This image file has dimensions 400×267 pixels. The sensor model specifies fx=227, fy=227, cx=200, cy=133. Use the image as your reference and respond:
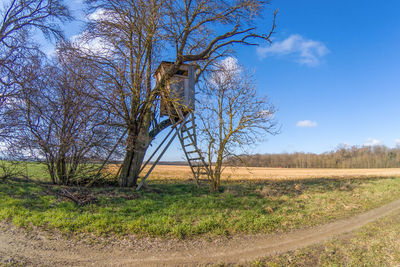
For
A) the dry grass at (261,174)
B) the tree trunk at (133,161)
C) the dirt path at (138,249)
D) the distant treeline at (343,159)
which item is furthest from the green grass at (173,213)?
the distant treeline at (343,159)

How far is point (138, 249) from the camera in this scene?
4.93 meters

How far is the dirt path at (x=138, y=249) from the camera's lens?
445 centimetres

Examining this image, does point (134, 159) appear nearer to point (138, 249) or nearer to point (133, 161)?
point (133, 161)

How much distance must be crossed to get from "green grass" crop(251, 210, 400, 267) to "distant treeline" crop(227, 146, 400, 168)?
5672cm

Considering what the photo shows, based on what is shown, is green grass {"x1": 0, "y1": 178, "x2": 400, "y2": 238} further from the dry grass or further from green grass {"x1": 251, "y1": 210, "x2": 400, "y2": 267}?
the dry grass

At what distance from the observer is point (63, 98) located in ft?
39.2

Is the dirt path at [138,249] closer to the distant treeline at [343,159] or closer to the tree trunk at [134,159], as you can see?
the tree trunk at [134,159]

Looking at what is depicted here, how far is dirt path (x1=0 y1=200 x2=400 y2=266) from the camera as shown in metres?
4.45

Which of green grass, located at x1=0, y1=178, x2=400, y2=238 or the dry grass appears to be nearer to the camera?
green grass, located at x1=0, y1=178, x2=400, y2=238


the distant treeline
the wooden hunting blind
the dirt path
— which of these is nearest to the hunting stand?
the wooden hunting blind

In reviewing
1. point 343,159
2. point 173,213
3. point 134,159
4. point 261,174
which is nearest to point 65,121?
point 134,159

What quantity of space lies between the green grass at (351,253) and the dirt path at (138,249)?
308 mm

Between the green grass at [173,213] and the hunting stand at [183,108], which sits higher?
the hunting stand at [183,108]

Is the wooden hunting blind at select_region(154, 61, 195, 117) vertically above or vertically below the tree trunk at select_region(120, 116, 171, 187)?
above
